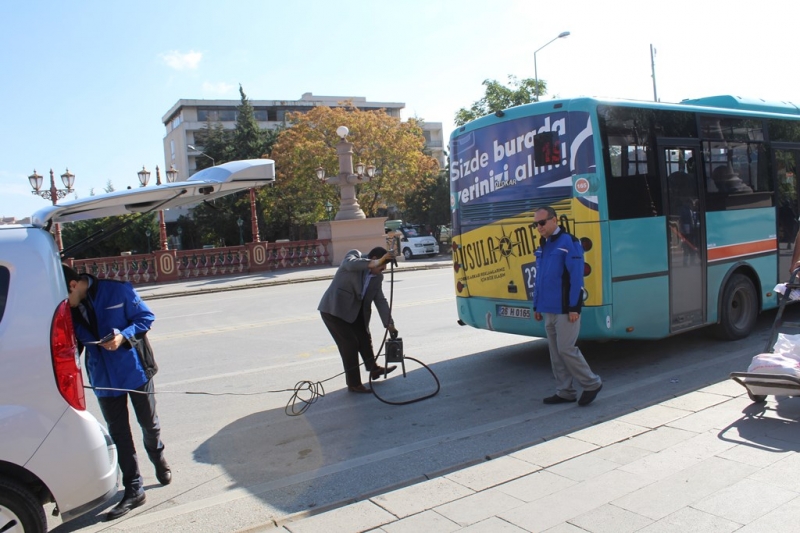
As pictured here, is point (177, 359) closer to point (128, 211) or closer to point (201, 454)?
point (201, 454)

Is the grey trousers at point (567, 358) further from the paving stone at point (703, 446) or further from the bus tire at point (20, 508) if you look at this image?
the bus tire at point (20, 508)

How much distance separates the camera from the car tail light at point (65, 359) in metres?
3.63

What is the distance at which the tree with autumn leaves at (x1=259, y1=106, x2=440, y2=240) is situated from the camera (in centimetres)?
3844

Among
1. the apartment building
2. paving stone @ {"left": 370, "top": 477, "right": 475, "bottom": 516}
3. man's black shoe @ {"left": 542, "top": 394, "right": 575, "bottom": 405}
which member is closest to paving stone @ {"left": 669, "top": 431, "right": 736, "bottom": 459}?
man's black shoe @ {"left": 542, "top": 394, "right": 575, "bottom": 405}

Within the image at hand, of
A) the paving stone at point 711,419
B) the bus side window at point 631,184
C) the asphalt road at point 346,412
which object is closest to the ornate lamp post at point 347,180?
the asphalt road at point 346,412

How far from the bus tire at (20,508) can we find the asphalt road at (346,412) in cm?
75

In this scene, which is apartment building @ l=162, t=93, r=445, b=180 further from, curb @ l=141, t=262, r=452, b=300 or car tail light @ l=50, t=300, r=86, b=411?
car tail light @ l=50, t=300, r=86, b=411

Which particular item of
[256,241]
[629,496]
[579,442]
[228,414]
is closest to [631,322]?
[579,442]

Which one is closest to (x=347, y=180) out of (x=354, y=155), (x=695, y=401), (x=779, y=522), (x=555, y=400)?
(x=354, y=155)

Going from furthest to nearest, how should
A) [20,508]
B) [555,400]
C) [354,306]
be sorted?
[354,306], [555,400], [20,508]

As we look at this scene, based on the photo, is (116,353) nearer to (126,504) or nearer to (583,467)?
(126,504)

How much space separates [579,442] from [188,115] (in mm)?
85399

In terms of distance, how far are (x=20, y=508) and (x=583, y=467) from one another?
3528 mm

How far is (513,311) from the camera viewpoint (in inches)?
305
